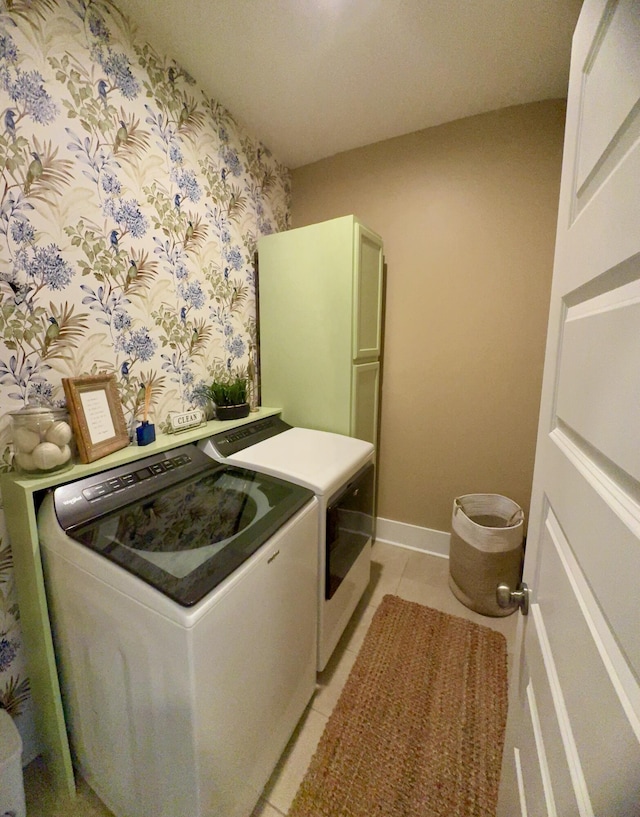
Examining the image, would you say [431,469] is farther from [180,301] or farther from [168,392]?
[180,301]

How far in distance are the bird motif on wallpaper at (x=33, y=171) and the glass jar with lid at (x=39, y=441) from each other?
70 centimetres

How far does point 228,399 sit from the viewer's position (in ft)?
5.58

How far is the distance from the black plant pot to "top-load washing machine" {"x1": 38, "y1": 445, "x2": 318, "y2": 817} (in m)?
0.56

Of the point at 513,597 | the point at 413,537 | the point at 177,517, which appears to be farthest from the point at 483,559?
the point at 177,517

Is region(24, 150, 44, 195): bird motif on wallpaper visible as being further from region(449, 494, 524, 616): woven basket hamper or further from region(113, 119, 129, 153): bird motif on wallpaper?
region(449, 494, 524, 616): woven basket hamper

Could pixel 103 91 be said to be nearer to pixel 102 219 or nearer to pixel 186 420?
pixel 102 219

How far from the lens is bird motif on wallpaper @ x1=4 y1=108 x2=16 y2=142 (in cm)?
92

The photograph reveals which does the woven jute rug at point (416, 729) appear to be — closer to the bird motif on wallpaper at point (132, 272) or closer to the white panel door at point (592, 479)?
the white panel door at point (592, 479)

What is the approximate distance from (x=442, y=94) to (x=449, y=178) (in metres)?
0.36

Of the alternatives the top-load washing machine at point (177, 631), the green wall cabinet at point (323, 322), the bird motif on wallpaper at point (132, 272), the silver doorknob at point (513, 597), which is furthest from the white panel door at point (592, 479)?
the bird motif on wallpaper at point (132, 272)

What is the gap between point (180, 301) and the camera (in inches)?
58.9

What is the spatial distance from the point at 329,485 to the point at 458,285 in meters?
1.46

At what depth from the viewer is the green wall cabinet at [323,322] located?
5.57ft

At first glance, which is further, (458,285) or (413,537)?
(413,537)
